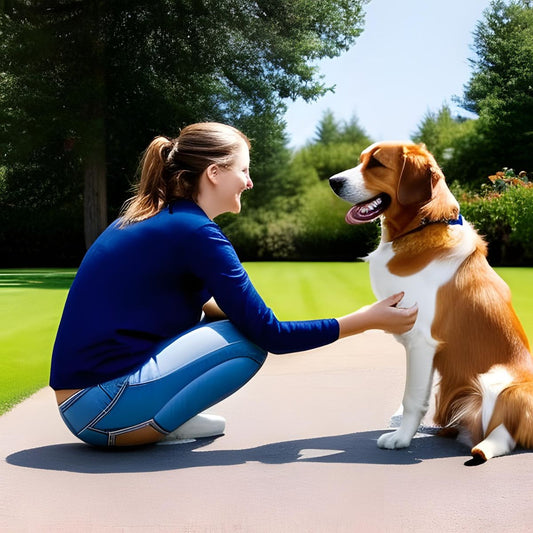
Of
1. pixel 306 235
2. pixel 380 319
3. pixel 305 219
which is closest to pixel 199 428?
pixel 380 319

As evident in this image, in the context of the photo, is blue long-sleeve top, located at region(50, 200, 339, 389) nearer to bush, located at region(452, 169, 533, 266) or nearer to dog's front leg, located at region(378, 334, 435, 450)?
dog's front leg, located at region(378, 334, 435, 450)

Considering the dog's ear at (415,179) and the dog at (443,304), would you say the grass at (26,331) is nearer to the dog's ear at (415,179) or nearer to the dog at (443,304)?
the dog at (443,304)

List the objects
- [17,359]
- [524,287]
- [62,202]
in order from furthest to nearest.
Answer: [62,202]
[524,287]
[17,359]

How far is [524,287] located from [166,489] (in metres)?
10.4

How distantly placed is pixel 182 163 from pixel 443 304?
1.30m

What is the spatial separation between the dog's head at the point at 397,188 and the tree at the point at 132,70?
18807 millimetres

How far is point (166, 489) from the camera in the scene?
283cm

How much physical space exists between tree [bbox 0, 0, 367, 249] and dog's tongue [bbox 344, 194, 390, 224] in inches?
740

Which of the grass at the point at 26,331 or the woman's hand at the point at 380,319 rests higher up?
the woman's hand at the point at 380,319

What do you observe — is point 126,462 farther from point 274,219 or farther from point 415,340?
point 274,219

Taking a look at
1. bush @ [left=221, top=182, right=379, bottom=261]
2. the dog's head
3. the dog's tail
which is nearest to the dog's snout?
the dog's head

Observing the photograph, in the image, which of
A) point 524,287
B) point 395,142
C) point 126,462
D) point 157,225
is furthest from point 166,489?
point 524,287

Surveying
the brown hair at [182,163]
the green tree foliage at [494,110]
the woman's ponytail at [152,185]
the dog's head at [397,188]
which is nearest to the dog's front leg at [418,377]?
the dog's head at [397,188]

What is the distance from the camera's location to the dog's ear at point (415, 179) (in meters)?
Result: 3.34
